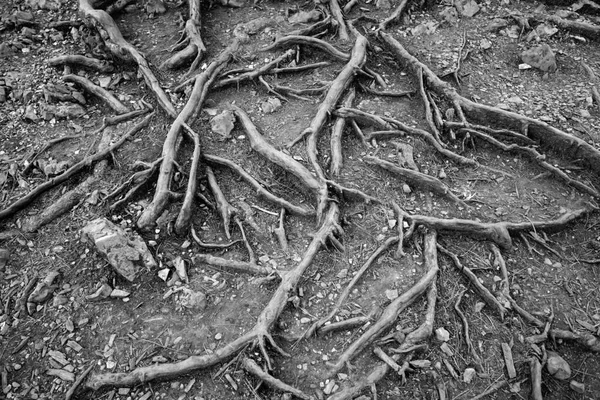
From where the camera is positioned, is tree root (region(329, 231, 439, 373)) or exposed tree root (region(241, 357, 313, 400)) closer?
exposed tree root (region(241, 357, 313, 400))

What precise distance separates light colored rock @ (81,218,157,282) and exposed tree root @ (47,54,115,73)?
346 centimetres

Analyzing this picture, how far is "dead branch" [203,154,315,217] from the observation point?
564 centimetres

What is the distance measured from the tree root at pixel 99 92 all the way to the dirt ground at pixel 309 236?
173 millimetres

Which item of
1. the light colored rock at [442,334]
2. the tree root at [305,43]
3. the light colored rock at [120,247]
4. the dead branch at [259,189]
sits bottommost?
the light colored rock at [442,334]

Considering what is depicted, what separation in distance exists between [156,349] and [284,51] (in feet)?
16.9

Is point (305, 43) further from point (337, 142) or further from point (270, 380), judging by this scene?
point (270, 380)

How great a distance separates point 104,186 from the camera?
6.06 meters

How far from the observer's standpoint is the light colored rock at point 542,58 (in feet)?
23.4

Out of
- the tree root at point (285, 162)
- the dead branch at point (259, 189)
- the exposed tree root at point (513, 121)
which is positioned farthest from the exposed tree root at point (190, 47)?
the exposed tree root at point (513, 121)

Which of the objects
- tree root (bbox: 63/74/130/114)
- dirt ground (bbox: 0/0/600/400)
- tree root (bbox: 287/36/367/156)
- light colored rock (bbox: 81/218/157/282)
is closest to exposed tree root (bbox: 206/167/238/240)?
dirt ground (bbox: 0/0/600/400)

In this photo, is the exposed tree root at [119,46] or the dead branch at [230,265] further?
the exposed tree root at [119,46]

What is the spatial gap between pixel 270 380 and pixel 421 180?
301 cm

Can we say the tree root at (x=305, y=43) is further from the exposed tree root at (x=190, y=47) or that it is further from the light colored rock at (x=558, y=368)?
the light colored rock at (x=558, y=368)

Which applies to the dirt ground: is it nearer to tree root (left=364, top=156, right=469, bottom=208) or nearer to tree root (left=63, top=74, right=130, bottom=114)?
tree root (left=364, top=156, right=469, bottom=208)
